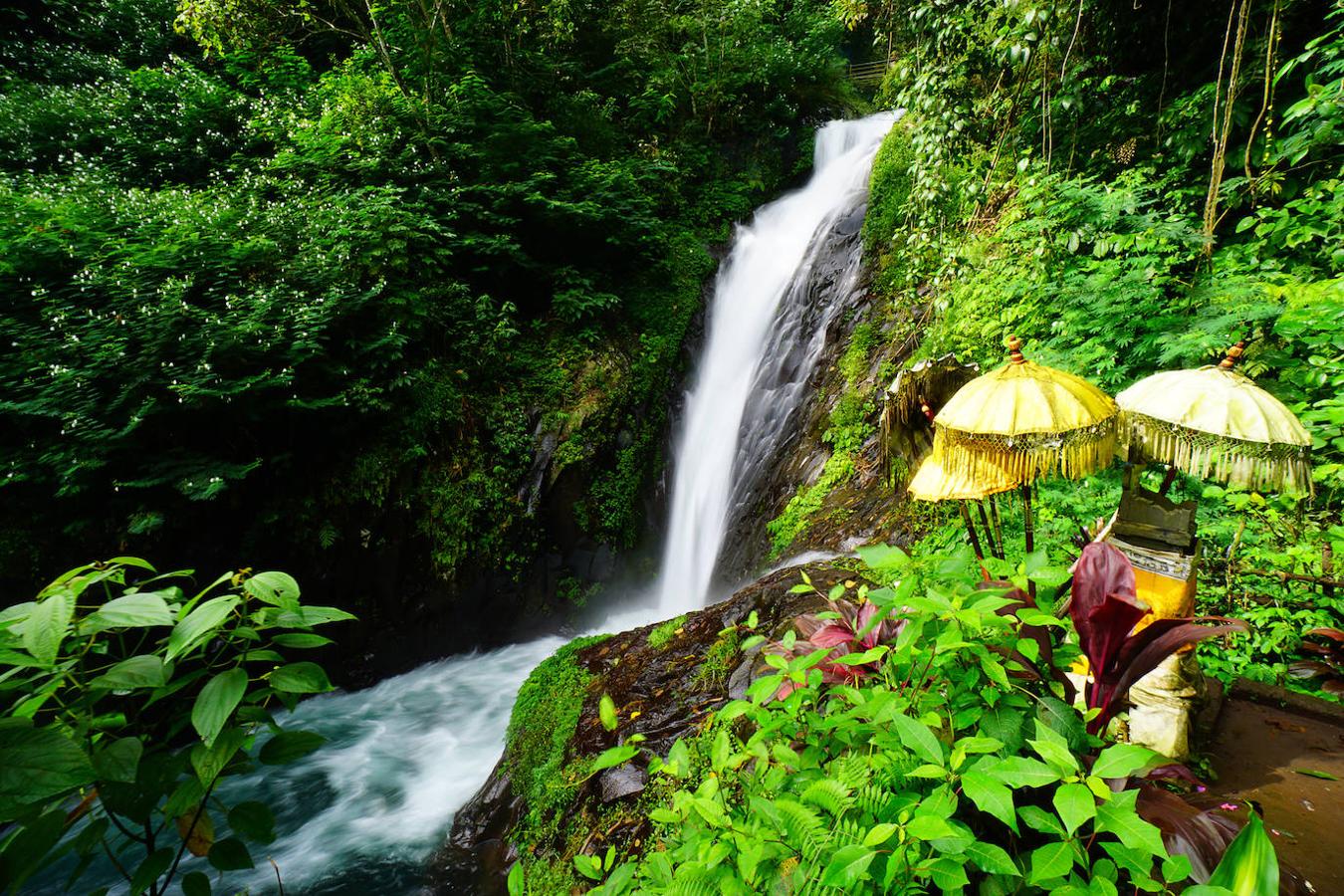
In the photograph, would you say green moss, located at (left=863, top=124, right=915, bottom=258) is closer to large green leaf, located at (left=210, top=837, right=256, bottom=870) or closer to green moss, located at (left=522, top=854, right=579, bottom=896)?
green moss, located at (left=522, top=854, right=579, bottom=896)

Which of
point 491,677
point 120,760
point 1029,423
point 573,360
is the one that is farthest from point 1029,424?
point 573,360

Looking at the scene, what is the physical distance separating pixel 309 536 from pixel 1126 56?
920cm

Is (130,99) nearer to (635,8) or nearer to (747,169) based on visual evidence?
(635,8)

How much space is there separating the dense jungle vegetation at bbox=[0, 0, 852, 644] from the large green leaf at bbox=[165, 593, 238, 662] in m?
5.16

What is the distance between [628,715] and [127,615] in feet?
8.73

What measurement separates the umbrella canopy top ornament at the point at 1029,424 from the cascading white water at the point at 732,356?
15.6ft

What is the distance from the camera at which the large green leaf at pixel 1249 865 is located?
840 mm

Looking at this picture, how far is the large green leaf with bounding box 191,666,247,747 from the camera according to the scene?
2.57 ft

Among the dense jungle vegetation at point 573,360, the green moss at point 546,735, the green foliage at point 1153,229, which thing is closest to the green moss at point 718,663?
the dense jungle vegetation at point 573,360

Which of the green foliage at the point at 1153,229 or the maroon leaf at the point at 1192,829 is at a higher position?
the green foliage at the point at 1153,229

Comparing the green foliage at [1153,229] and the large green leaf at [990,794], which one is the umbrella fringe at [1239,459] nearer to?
the green foliage at [1153,229]

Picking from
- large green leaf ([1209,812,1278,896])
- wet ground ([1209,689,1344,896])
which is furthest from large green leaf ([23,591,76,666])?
wet ground ([1209,689,1344,896])

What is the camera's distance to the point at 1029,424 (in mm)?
1754

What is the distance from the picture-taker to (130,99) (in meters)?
6.85
